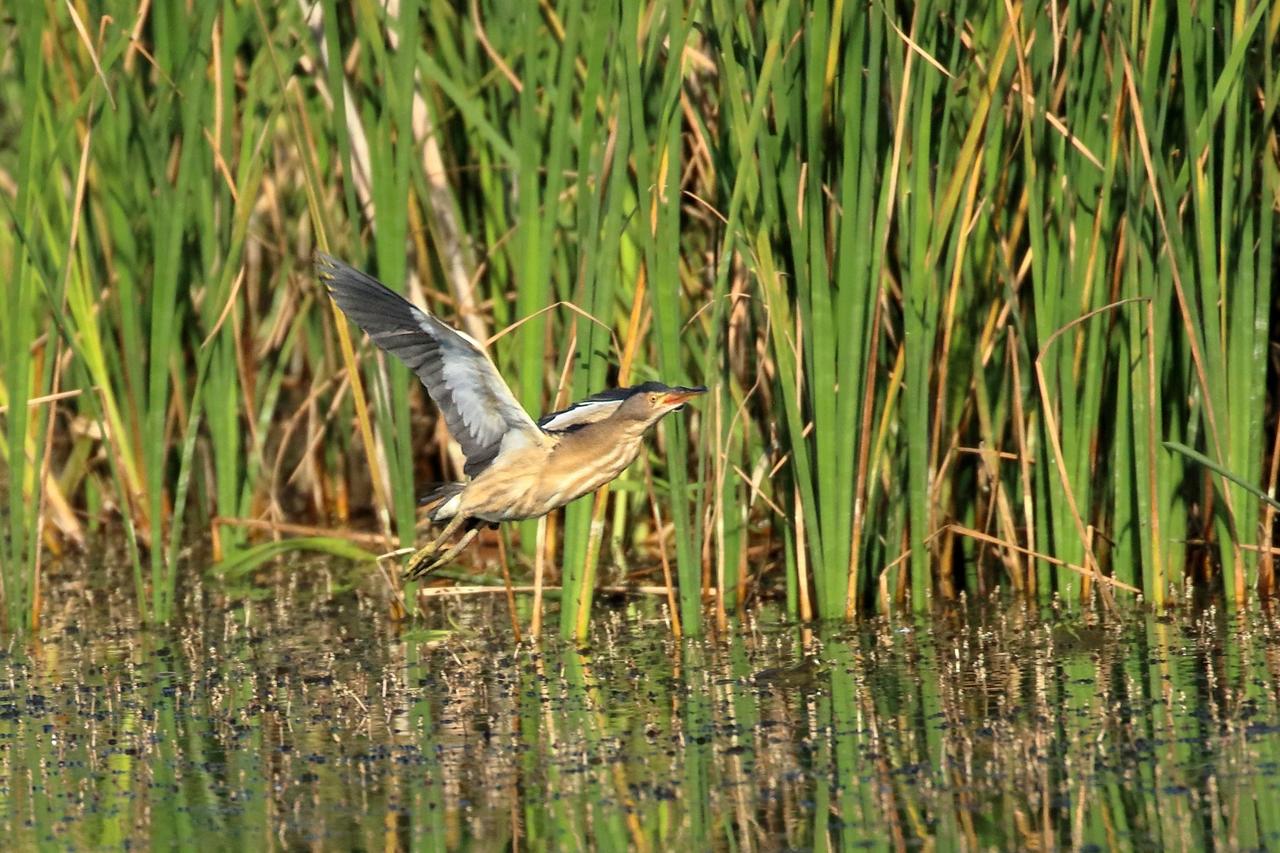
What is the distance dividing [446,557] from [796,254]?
1583 millimetres

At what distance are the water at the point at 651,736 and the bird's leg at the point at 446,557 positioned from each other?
0.77 feet

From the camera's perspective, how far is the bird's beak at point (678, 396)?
226 inches

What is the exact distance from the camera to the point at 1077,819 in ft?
13.4

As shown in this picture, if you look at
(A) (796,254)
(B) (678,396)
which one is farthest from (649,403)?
(A) (796,254)

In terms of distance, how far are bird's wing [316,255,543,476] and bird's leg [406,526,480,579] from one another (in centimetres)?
51

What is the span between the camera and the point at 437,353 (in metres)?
5.72

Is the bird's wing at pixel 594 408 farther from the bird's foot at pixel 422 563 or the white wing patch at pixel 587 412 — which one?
the bird's foot at pixel 422 563

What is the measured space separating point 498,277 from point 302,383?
229 cm

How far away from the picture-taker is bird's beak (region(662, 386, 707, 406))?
226 inches

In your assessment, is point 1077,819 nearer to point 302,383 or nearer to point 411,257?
point 411,257

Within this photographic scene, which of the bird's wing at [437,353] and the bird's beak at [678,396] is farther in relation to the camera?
the bird's beak at [678,396]

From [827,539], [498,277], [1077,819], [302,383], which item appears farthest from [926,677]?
[302,383]

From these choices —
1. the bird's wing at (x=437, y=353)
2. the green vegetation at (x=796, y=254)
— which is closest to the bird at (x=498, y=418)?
the bird's wing at (x=437, y=353)

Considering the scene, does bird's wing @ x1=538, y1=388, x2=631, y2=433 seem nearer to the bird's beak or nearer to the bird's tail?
the bird's beak
